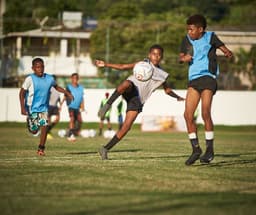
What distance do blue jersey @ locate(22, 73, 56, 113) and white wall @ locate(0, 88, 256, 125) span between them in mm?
27374

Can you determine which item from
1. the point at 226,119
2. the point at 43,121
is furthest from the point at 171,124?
the point at 43,121

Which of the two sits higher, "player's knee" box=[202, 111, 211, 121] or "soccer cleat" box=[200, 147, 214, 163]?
"player's knee" box=[202, 111, 211, 121]

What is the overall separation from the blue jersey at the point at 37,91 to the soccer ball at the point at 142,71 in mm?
2648

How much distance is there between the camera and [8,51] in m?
56.3

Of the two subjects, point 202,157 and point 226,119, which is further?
point 226,119

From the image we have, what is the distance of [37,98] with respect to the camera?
1557cm

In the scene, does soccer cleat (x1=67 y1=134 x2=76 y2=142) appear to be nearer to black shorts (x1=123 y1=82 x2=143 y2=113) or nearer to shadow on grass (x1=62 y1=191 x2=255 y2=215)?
black shorts (x1=123 y1=82 x2=143 y2=113)

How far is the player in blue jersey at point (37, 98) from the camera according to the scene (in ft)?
50.8

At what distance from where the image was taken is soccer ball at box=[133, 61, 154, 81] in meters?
13.6

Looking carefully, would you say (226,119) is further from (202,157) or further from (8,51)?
(202,157)

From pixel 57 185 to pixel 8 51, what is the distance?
47.8 metres

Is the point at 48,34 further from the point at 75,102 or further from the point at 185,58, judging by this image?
the point at 185,58

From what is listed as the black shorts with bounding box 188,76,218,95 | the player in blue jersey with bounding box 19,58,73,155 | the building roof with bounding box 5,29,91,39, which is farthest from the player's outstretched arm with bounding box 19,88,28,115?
the building roof with bounding box 5,29,91,39

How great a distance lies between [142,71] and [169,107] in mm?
30026
